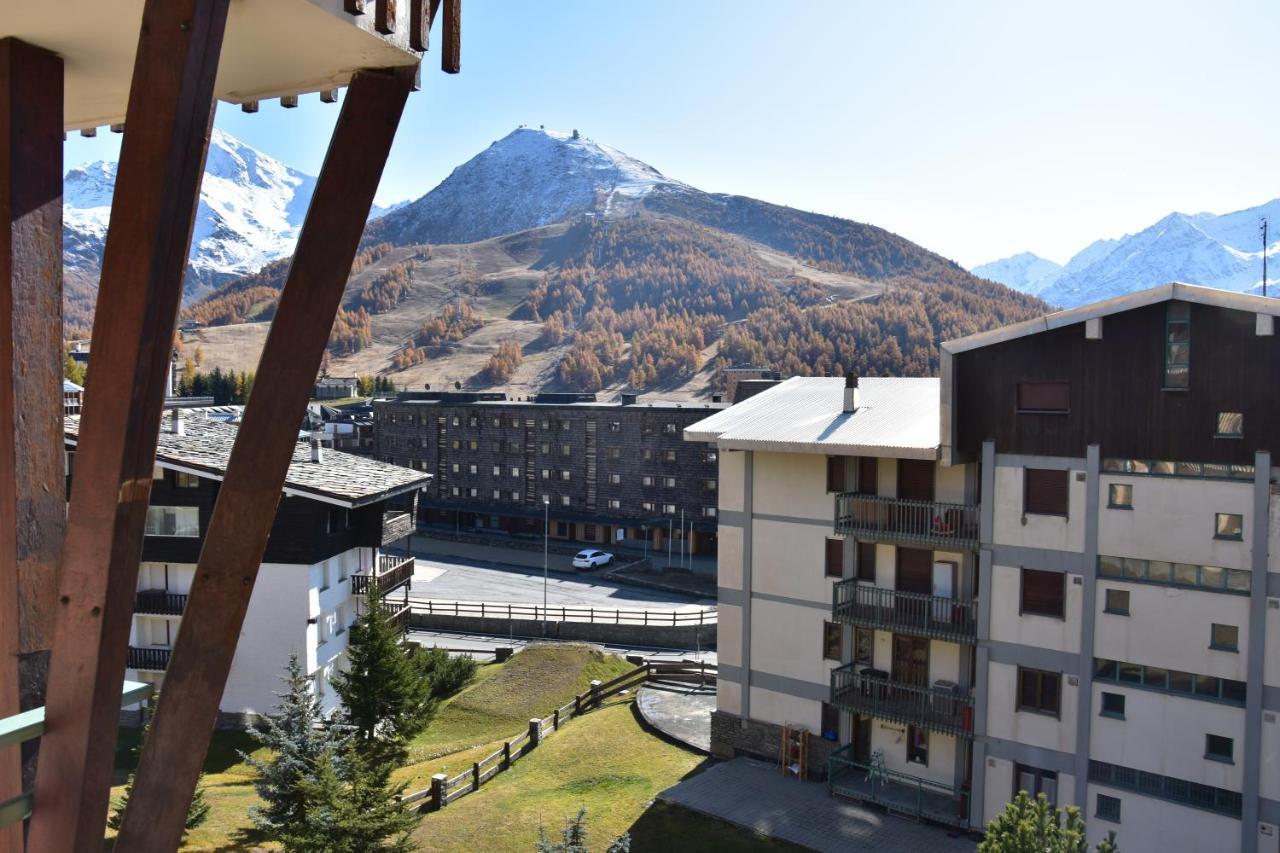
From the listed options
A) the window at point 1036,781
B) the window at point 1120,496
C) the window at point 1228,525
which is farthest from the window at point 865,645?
the window at point 1228,525

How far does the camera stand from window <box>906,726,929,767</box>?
24422 millimetres

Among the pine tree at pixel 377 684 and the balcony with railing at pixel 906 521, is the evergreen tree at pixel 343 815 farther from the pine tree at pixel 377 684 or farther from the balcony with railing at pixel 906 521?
the balcony with railing at pixel 906 521

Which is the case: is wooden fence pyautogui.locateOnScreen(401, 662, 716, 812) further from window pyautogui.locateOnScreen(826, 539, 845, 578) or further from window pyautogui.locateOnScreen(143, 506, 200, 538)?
window pyautogui.locateOnScreen(143, 506, 200, 538)

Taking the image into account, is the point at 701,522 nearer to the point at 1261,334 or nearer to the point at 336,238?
the point at 1261,334

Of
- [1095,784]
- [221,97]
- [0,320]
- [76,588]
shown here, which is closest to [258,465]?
[76,588]

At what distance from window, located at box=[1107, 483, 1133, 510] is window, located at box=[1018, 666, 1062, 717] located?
3942 millimetres

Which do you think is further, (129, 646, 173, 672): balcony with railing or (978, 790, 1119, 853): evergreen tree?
(129, 646, 173, 672): balcony with railing

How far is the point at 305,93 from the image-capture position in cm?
390

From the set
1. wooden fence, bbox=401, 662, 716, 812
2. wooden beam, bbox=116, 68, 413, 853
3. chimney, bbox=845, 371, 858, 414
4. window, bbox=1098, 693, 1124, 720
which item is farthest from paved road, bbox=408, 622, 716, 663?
wooden beam, bbox=116, 68, 413, 853

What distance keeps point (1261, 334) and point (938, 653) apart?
10.1 metres

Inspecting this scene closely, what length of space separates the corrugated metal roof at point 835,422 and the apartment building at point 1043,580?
0.13 meters

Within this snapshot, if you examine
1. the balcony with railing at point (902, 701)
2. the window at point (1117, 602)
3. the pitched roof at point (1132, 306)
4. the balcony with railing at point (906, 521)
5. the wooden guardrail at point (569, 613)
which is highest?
the pitched roof at point (1132, 306)

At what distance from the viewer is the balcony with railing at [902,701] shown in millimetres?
23172

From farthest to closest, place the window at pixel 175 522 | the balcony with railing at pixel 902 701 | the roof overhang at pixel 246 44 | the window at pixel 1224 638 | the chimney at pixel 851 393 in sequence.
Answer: the window at pixel 175 522 < the chimney at pixel 851 393 < the balcony with railing at pixel 902 701 < the window at pixel 1224 638 < the roof overhang at pixel 246 44
